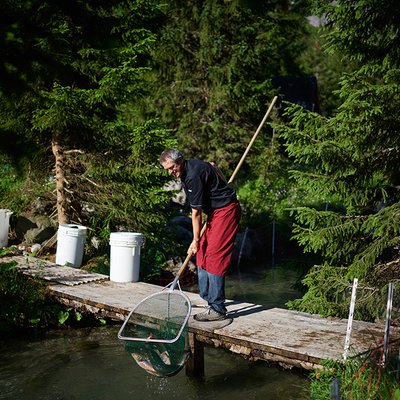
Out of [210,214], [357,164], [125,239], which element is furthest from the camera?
[125,239]

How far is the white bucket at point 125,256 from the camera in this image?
8.27 meters

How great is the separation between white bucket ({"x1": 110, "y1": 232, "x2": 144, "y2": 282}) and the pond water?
858 millimetres

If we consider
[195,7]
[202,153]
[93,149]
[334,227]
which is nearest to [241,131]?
[202,153]

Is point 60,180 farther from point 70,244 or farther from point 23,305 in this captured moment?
point 23,305

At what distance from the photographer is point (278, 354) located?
5461 millimetres

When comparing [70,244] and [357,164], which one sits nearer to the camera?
[357,164]

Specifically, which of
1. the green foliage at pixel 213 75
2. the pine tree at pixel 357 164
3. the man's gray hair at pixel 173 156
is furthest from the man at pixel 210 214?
the green foliage at pixel 213 75

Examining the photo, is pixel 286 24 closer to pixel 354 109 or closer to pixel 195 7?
pixel 195 7

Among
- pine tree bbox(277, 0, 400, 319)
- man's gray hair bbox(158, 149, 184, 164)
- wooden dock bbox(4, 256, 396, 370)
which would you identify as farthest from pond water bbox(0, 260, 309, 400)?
man's gray hair bbox(158, 149, 184, 164)

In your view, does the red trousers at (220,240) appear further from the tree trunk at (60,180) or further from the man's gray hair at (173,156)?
the tree trunk at (60,180)

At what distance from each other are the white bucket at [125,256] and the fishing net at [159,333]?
2508 mm

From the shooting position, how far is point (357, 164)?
692cm

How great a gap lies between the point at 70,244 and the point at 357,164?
15.9ft

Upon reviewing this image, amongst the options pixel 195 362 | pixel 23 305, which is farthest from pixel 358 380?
pixel 23 305
